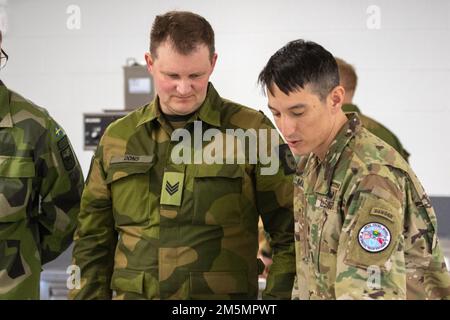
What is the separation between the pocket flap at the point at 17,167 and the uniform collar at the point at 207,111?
342mm

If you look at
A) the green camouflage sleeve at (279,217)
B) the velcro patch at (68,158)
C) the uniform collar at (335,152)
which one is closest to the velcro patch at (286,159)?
the green camouflage sleeve at (279,217)

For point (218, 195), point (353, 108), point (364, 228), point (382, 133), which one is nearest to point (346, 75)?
point (353, 108)

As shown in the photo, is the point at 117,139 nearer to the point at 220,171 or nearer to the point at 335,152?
the point at 220,171

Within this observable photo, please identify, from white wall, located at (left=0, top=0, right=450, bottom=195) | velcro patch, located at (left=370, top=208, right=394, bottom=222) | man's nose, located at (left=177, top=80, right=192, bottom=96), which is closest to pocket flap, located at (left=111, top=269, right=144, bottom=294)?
man's nose, located at (left=177, top=80, right=192, bottom=96)

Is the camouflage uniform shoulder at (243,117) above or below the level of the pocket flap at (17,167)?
above

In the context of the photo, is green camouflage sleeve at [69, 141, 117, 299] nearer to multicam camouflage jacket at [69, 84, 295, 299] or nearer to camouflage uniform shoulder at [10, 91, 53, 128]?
multicam camouflage jacket at [69, 84, 295, 299]

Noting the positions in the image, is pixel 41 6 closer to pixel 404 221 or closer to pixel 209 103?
pixel 209 103

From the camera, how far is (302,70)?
1.33 meters

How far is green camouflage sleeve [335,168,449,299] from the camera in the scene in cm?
114

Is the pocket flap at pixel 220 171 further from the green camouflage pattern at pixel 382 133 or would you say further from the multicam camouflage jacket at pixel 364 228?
the green camouflage pattern at pixel 382 133

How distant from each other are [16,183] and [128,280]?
1.41 feet

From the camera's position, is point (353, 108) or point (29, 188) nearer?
point (29, 188)

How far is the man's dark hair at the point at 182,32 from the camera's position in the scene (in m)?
1.52
